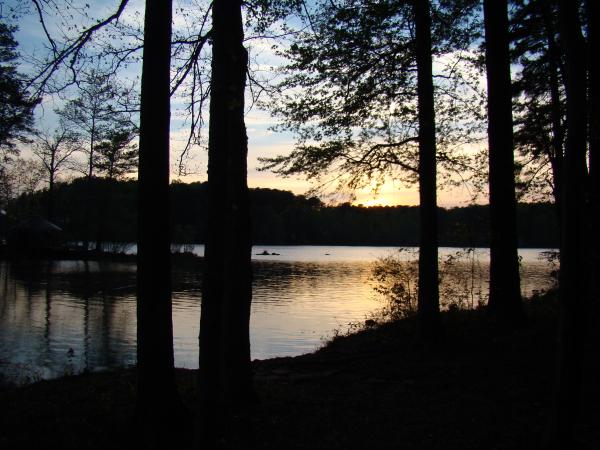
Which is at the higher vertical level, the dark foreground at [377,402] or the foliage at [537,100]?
the foliage at [537,100]

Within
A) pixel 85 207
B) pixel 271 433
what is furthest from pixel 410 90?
pixel 85 207

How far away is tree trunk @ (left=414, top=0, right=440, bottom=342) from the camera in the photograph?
9984 millimetres

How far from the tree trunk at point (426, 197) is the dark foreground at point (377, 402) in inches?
23.4

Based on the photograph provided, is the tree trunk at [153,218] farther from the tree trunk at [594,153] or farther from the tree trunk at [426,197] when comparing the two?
the tree trunk at [594,153]

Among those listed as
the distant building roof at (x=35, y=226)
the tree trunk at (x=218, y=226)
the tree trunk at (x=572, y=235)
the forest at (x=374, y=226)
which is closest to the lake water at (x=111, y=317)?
the forest at (x=374, y=226)

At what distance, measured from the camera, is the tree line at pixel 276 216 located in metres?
12.3

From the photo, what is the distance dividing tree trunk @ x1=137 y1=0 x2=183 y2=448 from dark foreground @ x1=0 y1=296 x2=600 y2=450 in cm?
37

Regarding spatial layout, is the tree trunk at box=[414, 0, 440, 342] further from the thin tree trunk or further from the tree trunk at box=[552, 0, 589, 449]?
the tree trunk at box=[552, 0, 589, 449]

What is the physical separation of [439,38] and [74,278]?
27.2 m

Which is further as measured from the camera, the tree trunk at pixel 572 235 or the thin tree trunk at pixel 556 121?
the thin tree trunk at pixel 556 121

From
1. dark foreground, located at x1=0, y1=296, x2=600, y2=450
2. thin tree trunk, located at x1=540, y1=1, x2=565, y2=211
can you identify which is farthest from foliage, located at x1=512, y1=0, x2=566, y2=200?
dark foreground, located at x1=0, y1=296, x2=600, y2=450

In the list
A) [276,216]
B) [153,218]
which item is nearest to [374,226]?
[153,218]

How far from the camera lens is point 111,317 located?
728 inches

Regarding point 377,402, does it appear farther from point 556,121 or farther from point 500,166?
point 556,121
